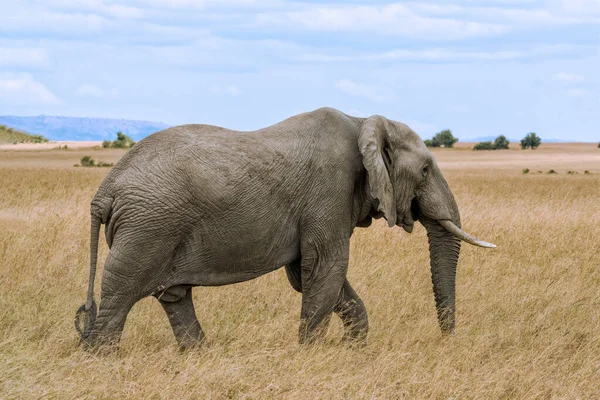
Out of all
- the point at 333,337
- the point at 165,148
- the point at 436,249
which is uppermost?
the point at 165,148

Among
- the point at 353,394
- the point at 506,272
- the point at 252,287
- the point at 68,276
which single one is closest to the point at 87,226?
the point at 68,276

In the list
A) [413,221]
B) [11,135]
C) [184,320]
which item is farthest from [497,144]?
[184,320]

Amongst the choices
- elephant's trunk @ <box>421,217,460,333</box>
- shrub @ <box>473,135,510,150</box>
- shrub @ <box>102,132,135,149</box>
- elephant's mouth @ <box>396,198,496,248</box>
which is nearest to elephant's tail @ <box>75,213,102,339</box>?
elephant's mouth @ <box>396,198,496,248</box>

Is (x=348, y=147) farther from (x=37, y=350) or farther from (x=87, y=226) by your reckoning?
(x=87, y=226)

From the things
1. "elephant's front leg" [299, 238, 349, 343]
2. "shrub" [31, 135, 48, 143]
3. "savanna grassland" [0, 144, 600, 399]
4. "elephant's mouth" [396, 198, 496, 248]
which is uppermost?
"shrub" [31, 135, 48, 143]

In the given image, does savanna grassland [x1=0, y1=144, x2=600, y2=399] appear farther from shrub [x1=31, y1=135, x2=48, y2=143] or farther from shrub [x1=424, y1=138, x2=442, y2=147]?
shrub [x1=424, y1=138, x2=442, y2=147]

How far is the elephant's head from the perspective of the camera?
22.5 feet

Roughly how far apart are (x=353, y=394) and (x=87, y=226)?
317 inches

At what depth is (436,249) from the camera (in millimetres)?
A: 7707

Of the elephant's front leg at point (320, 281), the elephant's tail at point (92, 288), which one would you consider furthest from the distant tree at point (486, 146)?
the elephant's tail at point (92, 288)

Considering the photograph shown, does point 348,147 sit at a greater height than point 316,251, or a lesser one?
greater

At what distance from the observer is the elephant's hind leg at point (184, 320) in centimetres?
700

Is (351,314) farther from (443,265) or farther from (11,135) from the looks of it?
(11,135)

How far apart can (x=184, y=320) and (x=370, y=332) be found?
1.91 metres
